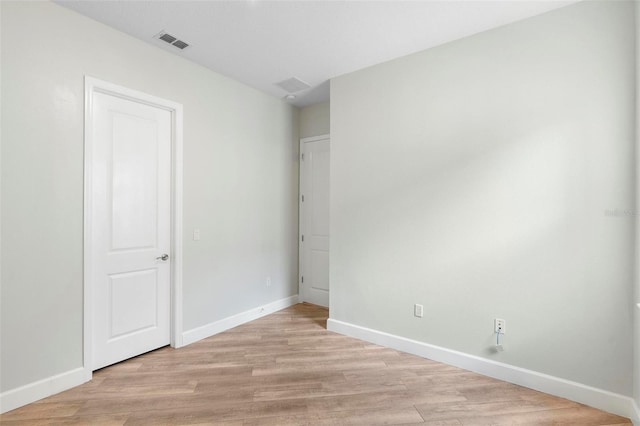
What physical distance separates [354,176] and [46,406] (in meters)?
3.11

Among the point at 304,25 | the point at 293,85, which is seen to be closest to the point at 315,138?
the point at 293,85

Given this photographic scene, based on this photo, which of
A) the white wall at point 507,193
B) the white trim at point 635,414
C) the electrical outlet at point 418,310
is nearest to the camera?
the white trim at point 635,414

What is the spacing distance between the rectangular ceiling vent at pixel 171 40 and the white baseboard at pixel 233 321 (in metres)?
2.79

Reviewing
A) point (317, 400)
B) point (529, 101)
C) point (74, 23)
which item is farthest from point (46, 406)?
point (529, 101)

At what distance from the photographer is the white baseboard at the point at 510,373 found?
80.8 inches

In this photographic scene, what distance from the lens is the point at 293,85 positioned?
3.71 metres

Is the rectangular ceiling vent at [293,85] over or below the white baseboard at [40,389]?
over

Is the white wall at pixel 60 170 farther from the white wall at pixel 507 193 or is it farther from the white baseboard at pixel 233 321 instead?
the white wall at pixel 507 193

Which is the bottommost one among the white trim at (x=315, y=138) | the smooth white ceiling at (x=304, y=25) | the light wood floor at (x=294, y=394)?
the light wood floor at (x=294, y=394)

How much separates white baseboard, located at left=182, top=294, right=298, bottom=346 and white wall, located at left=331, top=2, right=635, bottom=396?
4.03ft

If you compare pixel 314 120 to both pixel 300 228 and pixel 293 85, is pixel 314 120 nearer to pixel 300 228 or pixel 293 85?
pixel 293 85

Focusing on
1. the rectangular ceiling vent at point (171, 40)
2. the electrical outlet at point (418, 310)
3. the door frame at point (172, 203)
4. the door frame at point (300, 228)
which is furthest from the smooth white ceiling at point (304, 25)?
the electrical outlet at point (418, 310)

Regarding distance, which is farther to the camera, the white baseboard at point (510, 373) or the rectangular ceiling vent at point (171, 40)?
the rectangular ceiling vent at point (171, 40)

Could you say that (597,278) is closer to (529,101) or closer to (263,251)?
(529,101)
